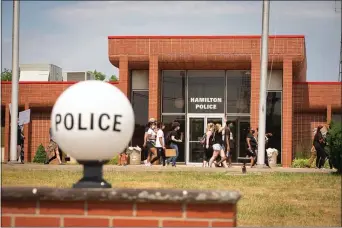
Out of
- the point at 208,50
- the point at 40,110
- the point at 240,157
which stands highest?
the point at 208,50

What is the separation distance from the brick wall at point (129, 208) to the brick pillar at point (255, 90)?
2074cm

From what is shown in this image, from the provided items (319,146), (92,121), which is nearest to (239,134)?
(319,146)

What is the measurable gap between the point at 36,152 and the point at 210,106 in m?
7.75

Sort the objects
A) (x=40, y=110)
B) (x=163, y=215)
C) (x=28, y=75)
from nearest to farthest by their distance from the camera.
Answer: (x=163, y=215) → (x=40, y=110) → (x=28, y=75)

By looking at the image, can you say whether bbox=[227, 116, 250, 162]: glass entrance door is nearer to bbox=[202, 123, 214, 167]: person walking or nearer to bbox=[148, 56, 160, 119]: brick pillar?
bbox=[148, 56, 160, 119]: brick pillar

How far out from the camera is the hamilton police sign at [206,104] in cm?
2623

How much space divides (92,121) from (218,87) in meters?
22.1

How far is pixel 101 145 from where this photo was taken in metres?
4.34

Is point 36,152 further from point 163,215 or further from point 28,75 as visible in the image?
point 163,215

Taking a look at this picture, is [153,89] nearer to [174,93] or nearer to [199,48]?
[174,93]

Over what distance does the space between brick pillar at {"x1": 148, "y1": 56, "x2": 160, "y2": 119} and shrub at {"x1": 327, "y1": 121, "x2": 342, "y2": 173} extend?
10906 millimetres

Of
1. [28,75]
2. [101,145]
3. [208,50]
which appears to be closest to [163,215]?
[101,145]

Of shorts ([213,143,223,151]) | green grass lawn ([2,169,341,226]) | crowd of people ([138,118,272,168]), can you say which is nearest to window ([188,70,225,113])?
crowd of people ([138,118,272,168])

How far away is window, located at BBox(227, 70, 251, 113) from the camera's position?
26.0 meters
